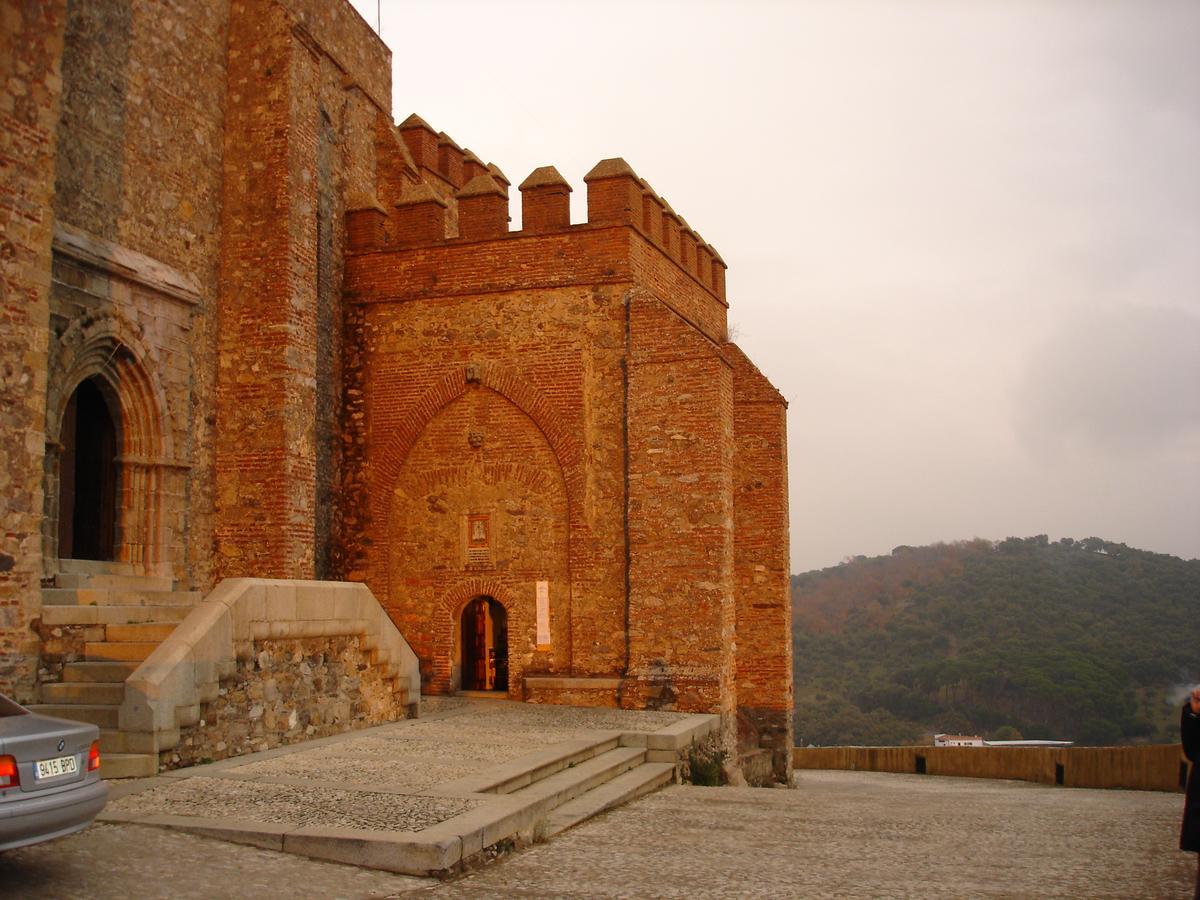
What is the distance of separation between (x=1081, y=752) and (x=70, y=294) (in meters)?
14.2

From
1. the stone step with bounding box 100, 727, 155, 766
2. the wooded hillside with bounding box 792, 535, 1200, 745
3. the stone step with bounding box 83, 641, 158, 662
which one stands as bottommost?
the wooded hillside with bounding box 792, 535, 1200, 745

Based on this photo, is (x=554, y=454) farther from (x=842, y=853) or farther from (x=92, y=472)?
(x=842, y=853)

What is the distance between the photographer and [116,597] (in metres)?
11.4

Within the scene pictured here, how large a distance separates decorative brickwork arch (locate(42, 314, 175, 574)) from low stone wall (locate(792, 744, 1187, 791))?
1225 centimetres

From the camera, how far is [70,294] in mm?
11430

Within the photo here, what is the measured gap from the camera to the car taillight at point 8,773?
5336mm

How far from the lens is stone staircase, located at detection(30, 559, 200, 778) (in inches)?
339

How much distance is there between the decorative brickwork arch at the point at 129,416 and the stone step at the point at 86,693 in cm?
225

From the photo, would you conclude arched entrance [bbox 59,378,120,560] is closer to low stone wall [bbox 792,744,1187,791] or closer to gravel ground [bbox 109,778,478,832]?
gravel ground [bbox 109,778,478,832]

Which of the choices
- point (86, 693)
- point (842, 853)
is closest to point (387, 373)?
point (86, 693)

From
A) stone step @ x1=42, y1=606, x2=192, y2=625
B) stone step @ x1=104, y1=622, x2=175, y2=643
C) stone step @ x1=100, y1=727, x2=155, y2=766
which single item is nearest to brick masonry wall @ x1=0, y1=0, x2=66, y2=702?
stone step @ x1=42, y1=606, x2=192, y2=625

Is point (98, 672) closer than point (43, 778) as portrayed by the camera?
No

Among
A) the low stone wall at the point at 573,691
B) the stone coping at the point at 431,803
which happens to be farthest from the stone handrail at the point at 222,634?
the low stone wall at the point at 573,691

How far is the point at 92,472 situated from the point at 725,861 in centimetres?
848
